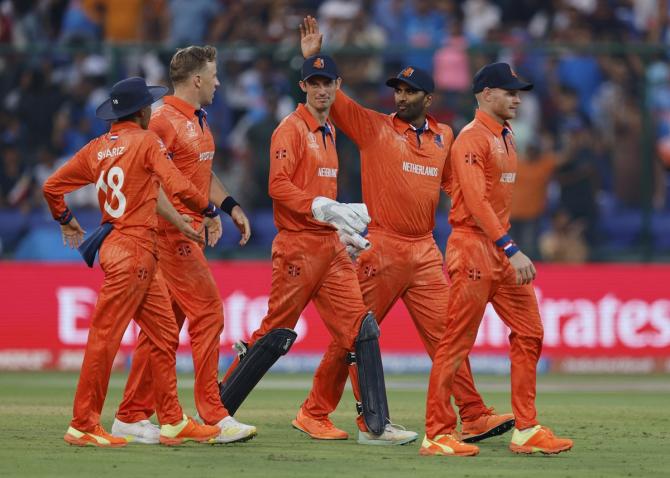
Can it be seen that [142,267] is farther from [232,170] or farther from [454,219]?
[232,170]

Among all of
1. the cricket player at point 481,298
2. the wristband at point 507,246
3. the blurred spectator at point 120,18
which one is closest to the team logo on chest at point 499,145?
the cricket player at point 481,298

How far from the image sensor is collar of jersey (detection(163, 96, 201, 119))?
9.84 metres

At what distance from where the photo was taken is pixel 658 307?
52.1 ft

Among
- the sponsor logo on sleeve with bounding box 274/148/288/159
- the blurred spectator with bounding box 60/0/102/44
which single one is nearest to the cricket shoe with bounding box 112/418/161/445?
the sponsor logo on sleeve with bounding box 274/148/288/159

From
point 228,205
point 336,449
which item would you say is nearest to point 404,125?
point 228,205

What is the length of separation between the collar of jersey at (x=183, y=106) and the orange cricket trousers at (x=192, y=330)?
0.86m

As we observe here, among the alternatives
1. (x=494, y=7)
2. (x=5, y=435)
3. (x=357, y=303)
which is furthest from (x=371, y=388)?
(x=494, y=7)

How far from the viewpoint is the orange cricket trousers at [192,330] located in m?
9.49

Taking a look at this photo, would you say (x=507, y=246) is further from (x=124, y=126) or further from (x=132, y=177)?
(x=124, y=126)

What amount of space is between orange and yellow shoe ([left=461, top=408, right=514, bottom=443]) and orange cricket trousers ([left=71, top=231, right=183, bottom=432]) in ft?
6.89

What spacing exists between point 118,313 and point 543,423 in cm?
371

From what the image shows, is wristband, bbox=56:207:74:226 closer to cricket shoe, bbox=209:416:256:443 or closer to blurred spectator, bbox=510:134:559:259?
cricket shoe, bbox=209:416:256:443

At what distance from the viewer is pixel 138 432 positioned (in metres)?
9.56

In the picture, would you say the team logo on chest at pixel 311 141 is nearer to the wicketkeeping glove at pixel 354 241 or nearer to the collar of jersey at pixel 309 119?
the collar of jersey at pixel 309 119
